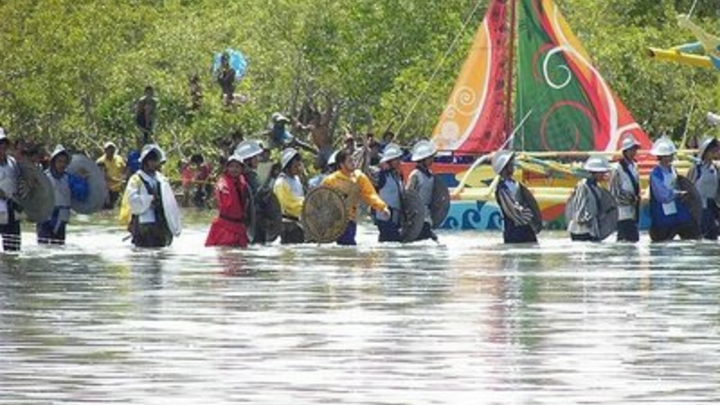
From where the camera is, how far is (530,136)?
47219 mm

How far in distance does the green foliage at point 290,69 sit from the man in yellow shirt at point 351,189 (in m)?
24.5

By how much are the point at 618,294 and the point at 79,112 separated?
40952 millimetres

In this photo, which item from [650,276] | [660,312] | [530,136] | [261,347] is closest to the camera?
[261,347]

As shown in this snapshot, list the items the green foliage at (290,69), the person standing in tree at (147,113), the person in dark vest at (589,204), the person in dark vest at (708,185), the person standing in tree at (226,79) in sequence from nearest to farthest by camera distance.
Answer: the person in dark vest at (589,204) < the person in dark vest at (708,185) < the person standing in tree at (147,113) < the person standing in tree at (226,79) < the green foliage at (290,69)

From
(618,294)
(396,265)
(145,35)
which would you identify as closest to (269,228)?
(396,265)

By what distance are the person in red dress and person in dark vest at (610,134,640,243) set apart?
4.40 m

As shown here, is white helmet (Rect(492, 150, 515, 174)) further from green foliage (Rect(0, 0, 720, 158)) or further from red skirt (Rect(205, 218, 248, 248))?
green foliage (Rect(0, 0, 720, 158))

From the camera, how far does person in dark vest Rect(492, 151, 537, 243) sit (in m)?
33.6

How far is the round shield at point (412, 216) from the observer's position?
34312mm

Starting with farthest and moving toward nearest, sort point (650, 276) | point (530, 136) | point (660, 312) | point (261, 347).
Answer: point (530, 136) → point (650, 276) → point (660, 312) → point (261, 347)

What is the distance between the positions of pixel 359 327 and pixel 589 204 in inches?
561

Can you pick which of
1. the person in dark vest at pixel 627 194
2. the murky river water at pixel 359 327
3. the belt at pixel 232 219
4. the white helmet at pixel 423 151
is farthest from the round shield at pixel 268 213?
the person in dark vest at pixel 627 194

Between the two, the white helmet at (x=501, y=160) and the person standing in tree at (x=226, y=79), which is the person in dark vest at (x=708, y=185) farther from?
the person standing in tree at (x=226, y=79)

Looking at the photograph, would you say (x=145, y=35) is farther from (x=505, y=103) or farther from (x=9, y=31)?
(x=505, y=103)
